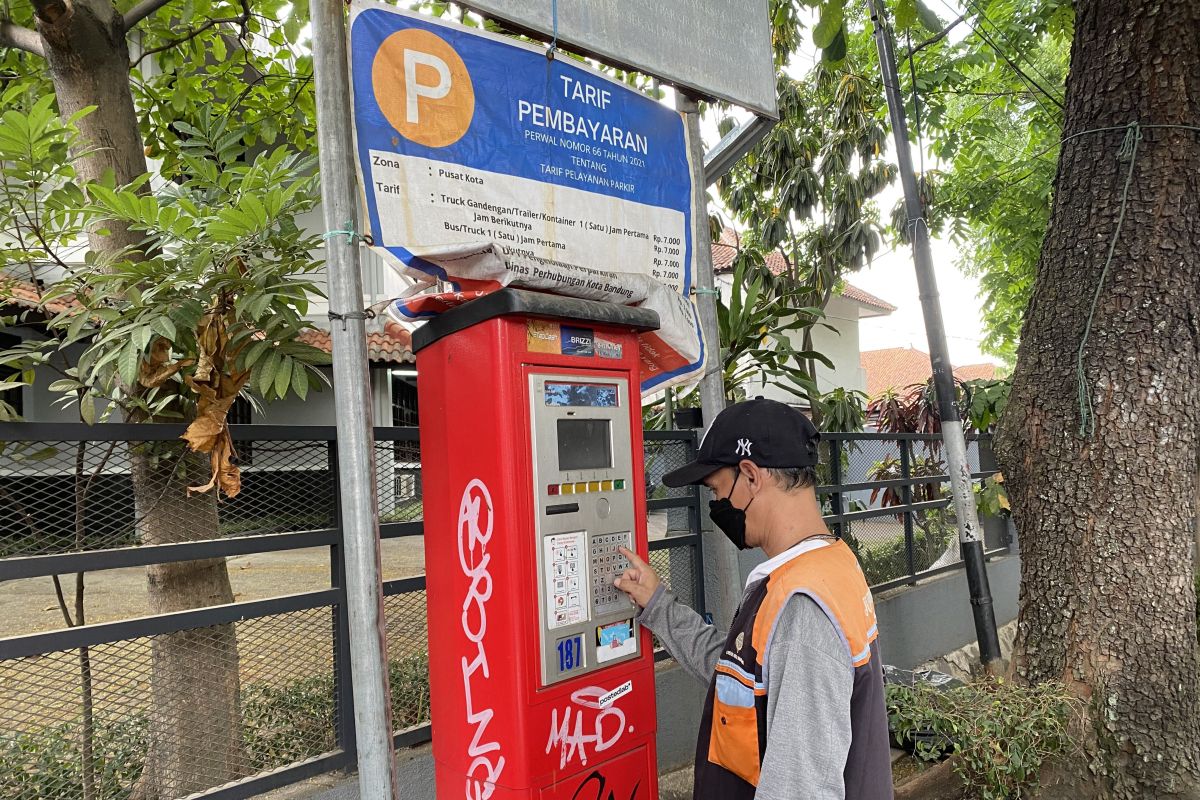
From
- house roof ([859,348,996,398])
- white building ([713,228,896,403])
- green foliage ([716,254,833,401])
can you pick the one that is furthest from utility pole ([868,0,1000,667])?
house roof ([859,348,996,398])

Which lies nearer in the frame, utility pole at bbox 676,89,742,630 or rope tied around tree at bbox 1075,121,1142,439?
utility pole at bbox 676,89,742,630

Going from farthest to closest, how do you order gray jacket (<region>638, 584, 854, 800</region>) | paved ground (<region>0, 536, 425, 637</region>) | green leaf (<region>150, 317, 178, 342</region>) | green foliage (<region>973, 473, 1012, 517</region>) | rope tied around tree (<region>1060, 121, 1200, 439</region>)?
green foliage (<region>973, 473, 1012, 517</region>)
rope tied around tree (<region>1060, 121, 1200, 439</region>)
paved ground (<region>0, 536, 425, 637</region>)
green leaf (<region>150, 317, 178, 342</region>)
gray jacket (<region>638, 584, 854, 800</region>)

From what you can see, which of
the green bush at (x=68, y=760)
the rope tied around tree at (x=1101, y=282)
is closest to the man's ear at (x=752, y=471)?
the green bush at (x=68, y=760)

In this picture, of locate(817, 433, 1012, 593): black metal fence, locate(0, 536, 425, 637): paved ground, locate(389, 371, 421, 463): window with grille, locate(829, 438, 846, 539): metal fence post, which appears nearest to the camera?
locate(0, 536, 425, 637): paved ground

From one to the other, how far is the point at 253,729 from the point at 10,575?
1.03 metres

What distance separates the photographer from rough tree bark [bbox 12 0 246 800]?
2.77m

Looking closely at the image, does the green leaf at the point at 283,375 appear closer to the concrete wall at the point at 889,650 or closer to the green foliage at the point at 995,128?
the concrete wall at the point at 889,650

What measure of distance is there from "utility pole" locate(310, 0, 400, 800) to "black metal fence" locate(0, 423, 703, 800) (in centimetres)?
87

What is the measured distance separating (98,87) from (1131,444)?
4.85 metres

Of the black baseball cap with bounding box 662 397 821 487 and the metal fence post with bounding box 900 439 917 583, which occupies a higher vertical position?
the black baseball cap with bounding box 662 397 821 487

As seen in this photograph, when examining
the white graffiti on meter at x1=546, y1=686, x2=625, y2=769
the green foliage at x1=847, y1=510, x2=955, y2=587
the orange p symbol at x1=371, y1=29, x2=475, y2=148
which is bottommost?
the green foliage at x1=847, y1=510, x2=955, y2=587

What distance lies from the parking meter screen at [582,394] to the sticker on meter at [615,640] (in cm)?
64

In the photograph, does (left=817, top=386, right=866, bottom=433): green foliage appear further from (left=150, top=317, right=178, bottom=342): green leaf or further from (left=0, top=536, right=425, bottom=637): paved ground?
(left=150, top=317, right=178, bottom=342): green leaf

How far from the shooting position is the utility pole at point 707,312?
3145 millimetres
